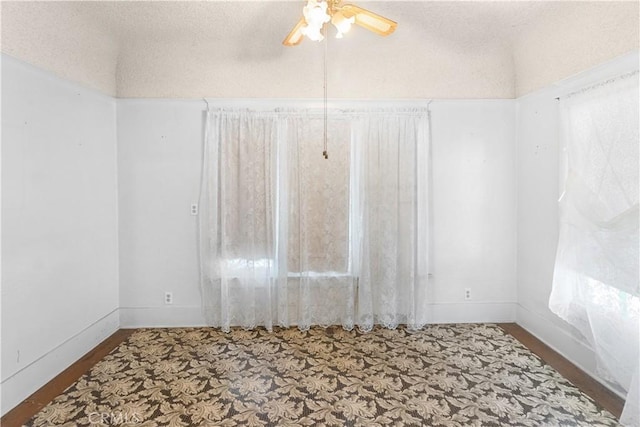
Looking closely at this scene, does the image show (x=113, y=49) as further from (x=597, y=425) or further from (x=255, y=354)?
(x=597, y=425)

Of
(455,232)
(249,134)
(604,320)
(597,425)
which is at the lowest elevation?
(597,425)

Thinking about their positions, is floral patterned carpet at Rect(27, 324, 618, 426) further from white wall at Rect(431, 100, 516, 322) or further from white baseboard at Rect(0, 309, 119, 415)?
white wall at Rect(431, 100, 516, 322)

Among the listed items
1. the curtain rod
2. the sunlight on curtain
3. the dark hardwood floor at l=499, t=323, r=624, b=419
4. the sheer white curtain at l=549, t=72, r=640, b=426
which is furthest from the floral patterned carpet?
the curtain rod

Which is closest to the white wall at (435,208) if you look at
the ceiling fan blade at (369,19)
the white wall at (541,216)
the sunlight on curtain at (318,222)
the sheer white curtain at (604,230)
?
the white wall at (541,216)

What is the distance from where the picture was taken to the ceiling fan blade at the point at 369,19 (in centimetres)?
186

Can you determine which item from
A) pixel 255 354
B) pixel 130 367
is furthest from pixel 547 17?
pixel 130 367

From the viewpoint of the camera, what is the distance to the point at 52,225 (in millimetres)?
2498

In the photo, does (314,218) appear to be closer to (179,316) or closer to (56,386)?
(179,316)

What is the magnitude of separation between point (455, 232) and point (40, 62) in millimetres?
3885

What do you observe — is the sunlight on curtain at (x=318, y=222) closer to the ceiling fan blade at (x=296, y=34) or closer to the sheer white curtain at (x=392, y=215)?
the sheer white curtain at (x=392, y=215)

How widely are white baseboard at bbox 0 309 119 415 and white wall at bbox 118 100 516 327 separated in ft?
1.01

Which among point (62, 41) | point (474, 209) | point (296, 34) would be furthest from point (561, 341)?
point (62, 41)

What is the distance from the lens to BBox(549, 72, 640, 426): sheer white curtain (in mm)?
2045

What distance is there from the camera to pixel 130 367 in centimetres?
261
